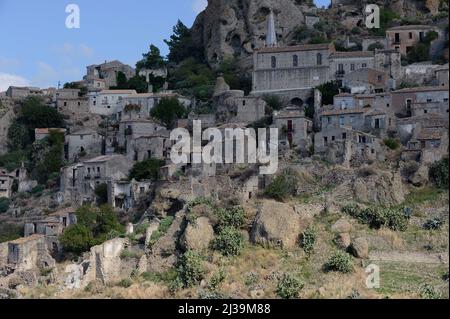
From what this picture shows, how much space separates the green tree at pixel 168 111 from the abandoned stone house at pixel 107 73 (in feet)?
34.3

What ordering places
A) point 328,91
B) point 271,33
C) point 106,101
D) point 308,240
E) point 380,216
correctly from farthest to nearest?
1. point 271,33
2. point 106,101
3. point 328,91
4. point 380,216
5. point 308,240

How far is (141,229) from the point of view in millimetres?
44031

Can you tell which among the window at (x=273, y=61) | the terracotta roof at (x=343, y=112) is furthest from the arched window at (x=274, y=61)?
the terracotta roof at (x=343, y=112)

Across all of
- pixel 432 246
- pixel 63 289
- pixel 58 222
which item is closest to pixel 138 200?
pixel 58 222

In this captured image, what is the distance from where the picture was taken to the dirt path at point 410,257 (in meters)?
39.6

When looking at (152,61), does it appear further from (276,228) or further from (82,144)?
(276,228)

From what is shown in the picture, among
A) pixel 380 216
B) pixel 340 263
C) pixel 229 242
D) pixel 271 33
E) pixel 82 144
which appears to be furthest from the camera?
pixel 271 33

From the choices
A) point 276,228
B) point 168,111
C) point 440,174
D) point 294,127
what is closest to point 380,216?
point 276,228

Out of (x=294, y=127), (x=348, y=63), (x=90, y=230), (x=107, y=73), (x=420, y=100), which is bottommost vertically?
(x=90, y=230)

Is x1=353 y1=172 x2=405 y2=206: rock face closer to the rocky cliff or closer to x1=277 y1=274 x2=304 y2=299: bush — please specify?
x1=277 y1=274 x2=304 y2=299: bush

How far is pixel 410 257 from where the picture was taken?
39.8 meters

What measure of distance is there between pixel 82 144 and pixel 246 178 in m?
15.8

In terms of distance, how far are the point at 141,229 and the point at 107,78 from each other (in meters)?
30.7

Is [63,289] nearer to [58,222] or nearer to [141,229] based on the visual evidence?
[141,229]
